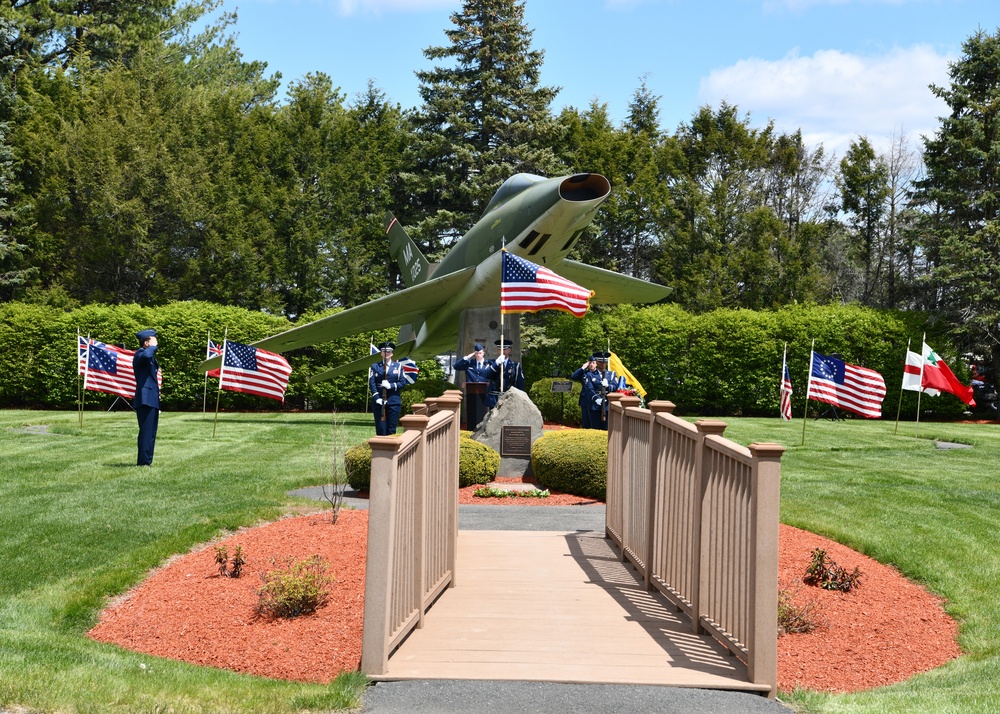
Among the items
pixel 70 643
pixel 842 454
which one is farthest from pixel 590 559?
pixel 842 454

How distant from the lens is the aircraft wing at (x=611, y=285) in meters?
24.5

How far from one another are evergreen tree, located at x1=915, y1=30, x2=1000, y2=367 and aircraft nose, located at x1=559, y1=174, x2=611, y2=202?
17667 millimetres

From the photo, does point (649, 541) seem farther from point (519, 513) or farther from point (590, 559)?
point (519, 513)

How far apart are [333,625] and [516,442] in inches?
340

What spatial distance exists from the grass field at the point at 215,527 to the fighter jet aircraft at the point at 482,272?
10.6 ft

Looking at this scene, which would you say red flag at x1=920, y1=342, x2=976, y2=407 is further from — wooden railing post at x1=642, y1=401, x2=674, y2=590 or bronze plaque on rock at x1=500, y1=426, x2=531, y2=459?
wooden railing post at x1=642, y1=401, x2=674, y2=590

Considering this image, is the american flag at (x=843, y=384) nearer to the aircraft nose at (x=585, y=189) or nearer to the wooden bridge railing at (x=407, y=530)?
the aircraft nose at (x=585, y=189)

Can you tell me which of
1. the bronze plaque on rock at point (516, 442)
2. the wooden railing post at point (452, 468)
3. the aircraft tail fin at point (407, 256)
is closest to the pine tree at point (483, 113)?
the aircraft tail fin at point (407, 256)

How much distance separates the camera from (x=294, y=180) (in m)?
36.2

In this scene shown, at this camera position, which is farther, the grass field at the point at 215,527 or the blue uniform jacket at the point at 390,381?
the blue uniform jacket at the point at 390,381

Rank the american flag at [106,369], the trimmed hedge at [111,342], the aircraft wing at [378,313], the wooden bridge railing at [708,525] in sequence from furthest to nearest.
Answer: the trimmed hedge at [111,342] < the aircraft wing at [378,313] < the american flag at [106,369] < the wooden bridge railing at [708,525]

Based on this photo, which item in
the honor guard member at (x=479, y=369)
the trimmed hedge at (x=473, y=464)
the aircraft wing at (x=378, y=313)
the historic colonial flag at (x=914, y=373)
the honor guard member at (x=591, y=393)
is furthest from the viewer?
the aircraft wing at (x=378, y=313)

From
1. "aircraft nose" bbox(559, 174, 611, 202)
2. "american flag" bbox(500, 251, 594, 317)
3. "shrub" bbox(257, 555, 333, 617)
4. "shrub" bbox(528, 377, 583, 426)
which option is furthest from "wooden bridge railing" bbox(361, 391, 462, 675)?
"shrub" bbox(528, 377, 583, 426)

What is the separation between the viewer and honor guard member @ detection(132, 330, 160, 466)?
14211 mm
